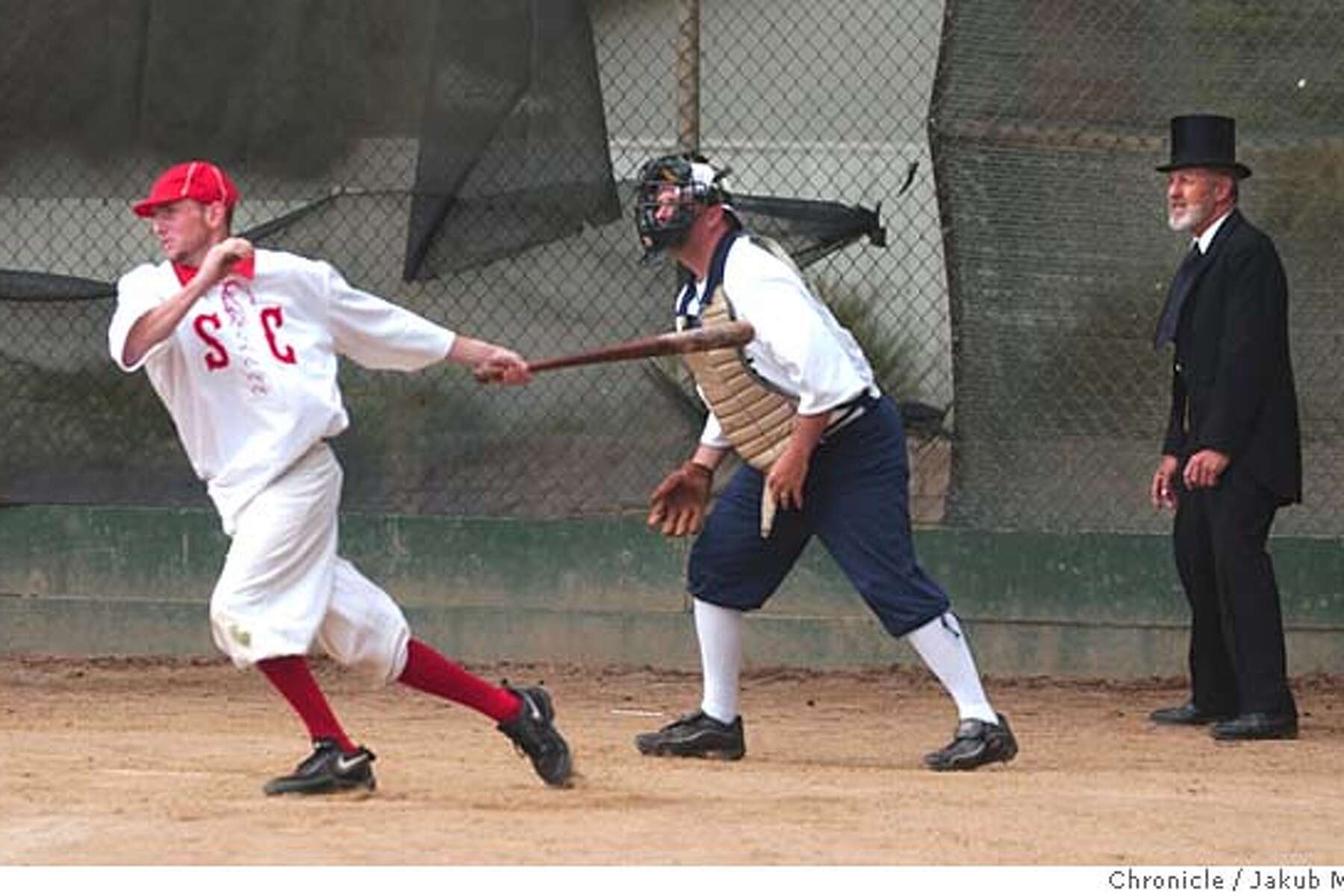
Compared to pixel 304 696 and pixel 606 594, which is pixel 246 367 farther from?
pixel 606 594

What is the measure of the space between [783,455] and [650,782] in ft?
2.98

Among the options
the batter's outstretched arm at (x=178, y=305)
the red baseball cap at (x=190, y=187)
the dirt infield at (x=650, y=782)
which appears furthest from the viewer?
the red baseball cap at (x=190, y=187)

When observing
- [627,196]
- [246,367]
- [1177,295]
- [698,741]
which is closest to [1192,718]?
[1177,295]

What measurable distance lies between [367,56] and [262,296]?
3.46m

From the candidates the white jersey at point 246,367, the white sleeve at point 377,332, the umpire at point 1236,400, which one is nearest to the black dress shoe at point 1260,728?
the umpire at point 1236,400

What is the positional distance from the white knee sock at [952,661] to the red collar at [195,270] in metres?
2.06

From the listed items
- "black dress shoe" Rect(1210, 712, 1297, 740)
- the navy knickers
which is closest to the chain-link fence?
"black dress shoe" Rect(1210, 712, 1297, 740)

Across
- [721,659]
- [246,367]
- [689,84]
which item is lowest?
[721,659]

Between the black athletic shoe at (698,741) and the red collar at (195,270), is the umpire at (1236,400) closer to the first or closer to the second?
the black athletic shoe at (698,741)

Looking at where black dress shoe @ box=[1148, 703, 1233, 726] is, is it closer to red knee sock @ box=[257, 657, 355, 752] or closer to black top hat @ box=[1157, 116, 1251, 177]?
black top hat @ box=[1157, 116, 1251, 177]

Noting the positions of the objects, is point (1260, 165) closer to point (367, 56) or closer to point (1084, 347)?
point (1084, 347)

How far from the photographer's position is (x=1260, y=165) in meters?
9.89

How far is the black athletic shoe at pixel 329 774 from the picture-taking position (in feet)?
23.5

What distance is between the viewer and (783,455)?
7918 mm
